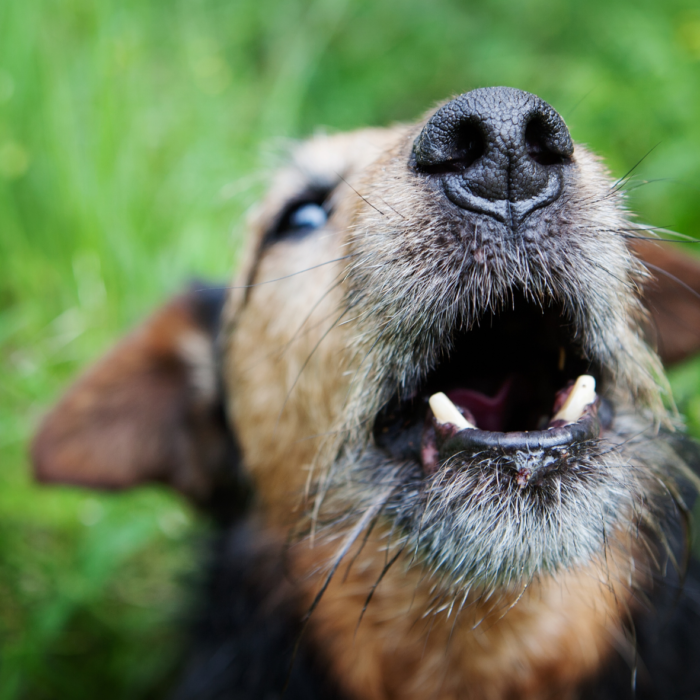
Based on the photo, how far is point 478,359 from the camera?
2.02 m

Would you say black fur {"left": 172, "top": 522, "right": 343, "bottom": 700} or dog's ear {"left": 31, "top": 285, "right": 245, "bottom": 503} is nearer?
black fur {"left": 172, "top": 522, "right": 343, "bottom": 700}

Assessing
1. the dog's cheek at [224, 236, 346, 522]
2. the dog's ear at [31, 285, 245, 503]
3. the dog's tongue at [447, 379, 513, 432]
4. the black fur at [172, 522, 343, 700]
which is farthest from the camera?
the dog's ear at [31, 285, 245, 503]

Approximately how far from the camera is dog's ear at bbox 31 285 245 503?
102 inches

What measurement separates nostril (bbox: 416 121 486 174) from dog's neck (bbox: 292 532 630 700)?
116 cm

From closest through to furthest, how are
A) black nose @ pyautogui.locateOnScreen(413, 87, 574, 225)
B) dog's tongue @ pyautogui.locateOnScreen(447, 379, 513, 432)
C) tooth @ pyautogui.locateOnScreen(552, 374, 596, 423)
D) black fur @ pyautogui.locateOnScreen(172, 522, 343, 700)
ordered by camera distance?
black nose @ pyautogui.locateOnScreen(413, 87, 574, 225) → tooth @ pyautogui.locateOnScreen(552, 374, 596, 423) → dog's tongue @ pyautogui.locateOnScreen(447, 379, 513, 432) → black fur @ pyautogui.locateOnScreen(172, 522, 343, 700)

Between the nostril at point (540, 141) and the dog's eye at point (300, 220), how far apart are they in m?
1.22

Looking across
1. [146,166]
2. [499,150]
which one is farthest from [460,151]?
[146,166]

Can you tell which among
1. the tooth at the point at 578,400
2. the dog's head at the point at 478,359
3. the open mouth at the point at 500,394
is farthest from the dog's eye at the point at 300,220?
the tooth at the point at 578,400

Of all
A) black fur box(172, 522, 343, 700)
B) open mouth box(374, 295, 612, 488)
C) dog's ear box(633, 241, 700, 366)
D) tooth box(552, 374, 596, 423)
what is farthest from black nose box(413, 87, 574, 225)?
black fur box(172, 522, 343, 700)

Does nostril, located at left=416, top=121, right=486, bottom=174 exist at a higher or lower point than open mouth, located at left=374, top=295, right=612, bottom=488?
higher

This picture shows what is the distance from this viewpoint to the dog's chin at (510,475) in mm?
1584

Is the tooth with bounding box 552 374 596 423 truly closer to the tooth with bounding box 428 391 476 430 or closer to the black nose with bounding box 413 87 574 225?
the tooth with bounding box 428 391 476 430

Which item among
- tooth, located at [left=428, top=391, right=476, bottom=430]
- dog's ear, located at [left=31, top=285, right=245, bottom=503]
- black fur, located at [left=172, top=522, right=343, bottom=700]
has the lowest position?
black fur, located at [left=172, top=522, right=343, bottom=700]

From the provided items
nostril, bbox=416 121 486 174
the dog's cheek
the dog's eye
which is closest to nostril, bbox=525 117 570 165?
nostril, bbox=416 121 486 174
